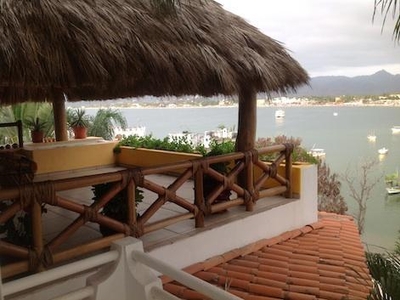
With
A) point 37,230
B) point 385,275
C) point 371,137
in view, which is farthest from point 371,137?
point 37,230

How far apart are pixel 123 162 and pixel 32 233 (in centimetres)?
500

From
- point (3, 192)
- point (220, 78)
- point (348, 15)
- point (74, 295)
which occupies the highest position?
point (348, 15)

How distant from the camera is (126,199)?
3168 mm

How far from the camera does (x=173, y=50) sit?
3.26 meters

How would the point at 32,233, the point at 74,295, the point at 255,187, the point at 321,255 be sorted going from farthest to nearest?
the point at 255,187, the point at 321,255, the point at 32,233, the point at 74,295

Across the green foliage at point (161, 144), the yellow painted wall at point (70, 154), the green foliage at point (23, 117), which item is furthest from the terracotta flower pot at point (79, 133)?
the green foliage at point (23, 117)

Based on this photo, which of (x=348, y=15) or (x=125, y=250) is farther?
(x=348, y=15)

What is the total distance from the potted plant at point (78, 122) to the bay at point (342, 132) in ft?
1.89

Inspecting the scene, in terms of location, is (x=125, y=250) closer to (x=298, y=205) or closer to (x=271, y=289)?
(x=271, y=289)

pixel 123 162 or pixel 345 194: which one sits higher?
pixel 123 162

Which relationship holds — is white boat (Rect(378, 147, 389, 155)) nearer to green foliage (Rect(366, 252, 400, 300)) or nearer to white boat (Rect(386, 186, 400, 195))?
white boat (Rect(386, 186, 400, 195))

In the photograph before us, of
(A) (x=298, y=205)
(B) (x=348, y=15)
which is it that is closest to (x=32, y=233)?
(A) (x=298, y=205)

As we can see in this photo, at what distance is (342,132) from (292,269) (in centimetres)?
2488

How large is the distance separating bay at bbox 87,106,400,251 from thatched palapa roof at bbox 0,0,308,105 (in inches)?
38.2
